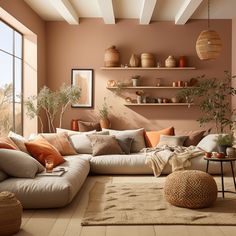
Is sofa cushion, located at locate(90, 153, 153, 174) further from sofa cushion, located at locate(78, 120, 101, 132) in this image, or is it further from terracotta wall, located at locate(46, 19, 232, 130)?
terracotta wall, located at locate(46, 19, 232, 130)

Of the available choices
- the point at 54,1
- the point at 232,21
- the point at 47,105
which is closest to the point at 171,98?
the point at 232,21

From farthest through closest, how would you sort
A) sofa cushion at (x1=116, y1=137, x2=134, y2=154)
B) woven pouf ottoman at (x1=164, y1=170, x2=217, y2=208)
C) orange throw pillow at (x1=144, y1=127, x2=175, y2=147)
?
orange throw pillow at (x1=144, y1=127, x2=175, y2=147)
sofa cushion at (x1=116, y1=137, x2=134, y2=154)
woven pouf ottoman at (x1=164, y1=170, x2=217, y2=208)

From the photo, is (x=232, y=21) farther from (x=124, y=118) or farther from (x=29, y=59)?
(x=29, y=59)

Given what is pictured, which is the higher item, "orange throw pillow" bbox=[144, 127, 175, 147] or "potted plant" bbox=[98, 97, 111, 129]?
"potted plant" bbox=[98, 97, 111, 129]

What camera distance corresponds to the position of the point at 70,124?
28.6 feet

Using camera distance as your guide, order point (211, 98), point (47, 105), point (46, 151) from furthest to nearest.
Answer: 1. point (211, 98)
2. point (47, 105)
3. point (46, 151)

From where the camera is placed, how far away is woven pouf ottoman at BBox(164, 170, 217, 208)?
14.1ft

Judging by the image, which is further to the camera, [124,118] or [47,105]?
[124,118]

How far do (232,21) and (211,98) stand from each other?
172 centimetres

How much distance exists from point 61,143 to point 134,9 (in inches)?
120

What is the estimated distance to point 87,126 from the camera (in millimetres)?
8211

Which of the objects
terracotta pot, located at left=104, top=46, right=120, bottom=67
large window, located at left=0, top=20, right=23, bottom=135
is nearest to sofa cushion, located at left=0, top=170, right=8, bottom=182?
large window, located at left=0, top=20, right=23, bottom=135

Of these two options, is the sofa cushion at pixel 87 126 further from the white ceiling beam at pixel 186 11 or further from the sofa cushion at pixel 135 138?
the white ceiling beam at pixel 186 11

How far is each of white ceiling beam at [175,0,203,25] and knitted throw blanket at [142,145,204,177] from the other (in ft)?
8.26
